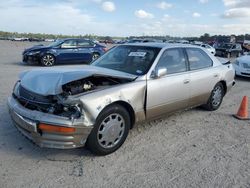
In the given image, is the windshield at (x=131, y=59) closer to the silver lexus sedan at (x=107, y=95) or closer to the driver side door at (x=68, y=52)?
the silver lexus sedan at (x=107, y=95)

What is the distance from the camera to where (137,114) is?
3.90 metres

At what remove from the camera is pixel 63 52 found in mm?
13477

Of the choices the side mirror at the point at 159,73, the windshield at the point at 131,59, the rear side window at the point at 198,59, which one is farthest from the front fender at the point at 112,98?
the rear side window at the point at 198,59

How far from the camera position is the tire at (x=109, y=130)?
3381mm

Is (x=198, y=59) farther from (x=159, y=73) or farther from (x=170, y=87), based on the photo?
(x=159, y=73)

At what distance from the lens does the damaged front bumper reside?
3080 millimetres

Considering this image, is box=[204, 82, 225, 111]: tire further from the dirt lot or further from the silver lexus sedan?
the dirt lot

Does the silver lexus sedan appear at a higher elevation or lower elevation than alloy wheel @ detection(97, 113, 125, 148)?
higher

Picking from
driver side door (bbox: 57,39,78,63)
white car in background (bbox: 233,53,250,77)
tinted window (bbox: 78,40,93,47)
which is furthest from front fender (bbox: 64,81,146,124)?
tinted window (bbox: 78,40,93,47)

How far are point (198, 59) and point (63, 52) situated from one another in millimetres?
9623

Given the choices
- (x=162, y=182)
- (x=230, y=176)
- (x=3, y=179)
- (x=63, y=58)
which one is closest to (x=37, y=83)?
(x=3, y=179)

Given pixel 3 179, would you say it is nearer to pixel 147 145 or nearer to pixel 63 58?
pixel 147 145

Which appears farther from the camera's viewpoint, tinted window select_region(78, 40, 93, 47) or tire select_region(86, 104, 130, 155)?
tinted window select_region(78, 40, 93, 47)

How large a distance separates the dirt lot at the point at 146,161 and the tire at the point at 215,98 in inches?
39.8
